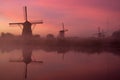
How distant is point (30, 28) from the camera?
2284 centimetres

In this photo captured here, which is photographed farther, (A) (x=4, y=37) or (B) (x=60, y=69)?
(A) (x=4, y=37)

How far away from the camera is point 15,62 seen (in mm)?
12172

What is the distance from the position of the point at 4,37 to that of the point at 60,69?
67.1ft

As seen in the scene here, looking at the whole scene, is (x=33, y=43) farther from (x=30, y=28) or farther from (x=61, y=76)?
(x=61, y=76)

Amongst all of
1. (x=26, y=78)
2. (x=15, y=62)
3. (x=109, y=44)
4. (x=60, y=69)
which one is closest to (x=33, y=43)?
(x=109, y=44)

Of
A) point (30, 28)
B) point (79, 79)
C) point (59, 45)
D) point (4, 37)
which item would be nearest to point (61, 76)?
point (79, 79)

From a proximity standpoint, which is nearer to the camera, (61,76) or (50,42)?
(61,76)

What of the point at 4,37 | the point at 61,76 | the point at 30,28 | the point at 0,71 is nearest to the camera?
the point at 61,76

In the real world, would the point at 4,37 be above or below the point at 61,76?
above

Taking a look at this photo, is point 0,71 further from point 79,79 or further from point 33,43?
point 33,43

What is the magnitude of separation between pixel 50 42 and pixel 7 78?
705 inches

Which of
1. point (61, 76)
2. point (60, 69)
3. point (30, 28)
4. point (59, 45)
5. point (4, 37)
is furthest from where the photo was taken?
point (4, 37)

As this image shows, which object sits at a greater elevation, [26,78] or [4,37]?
[4,37]

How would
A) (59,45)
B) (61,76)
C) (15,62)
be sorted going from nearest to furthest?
1. (61,76)
2. (15,62)
3. (59,45)
